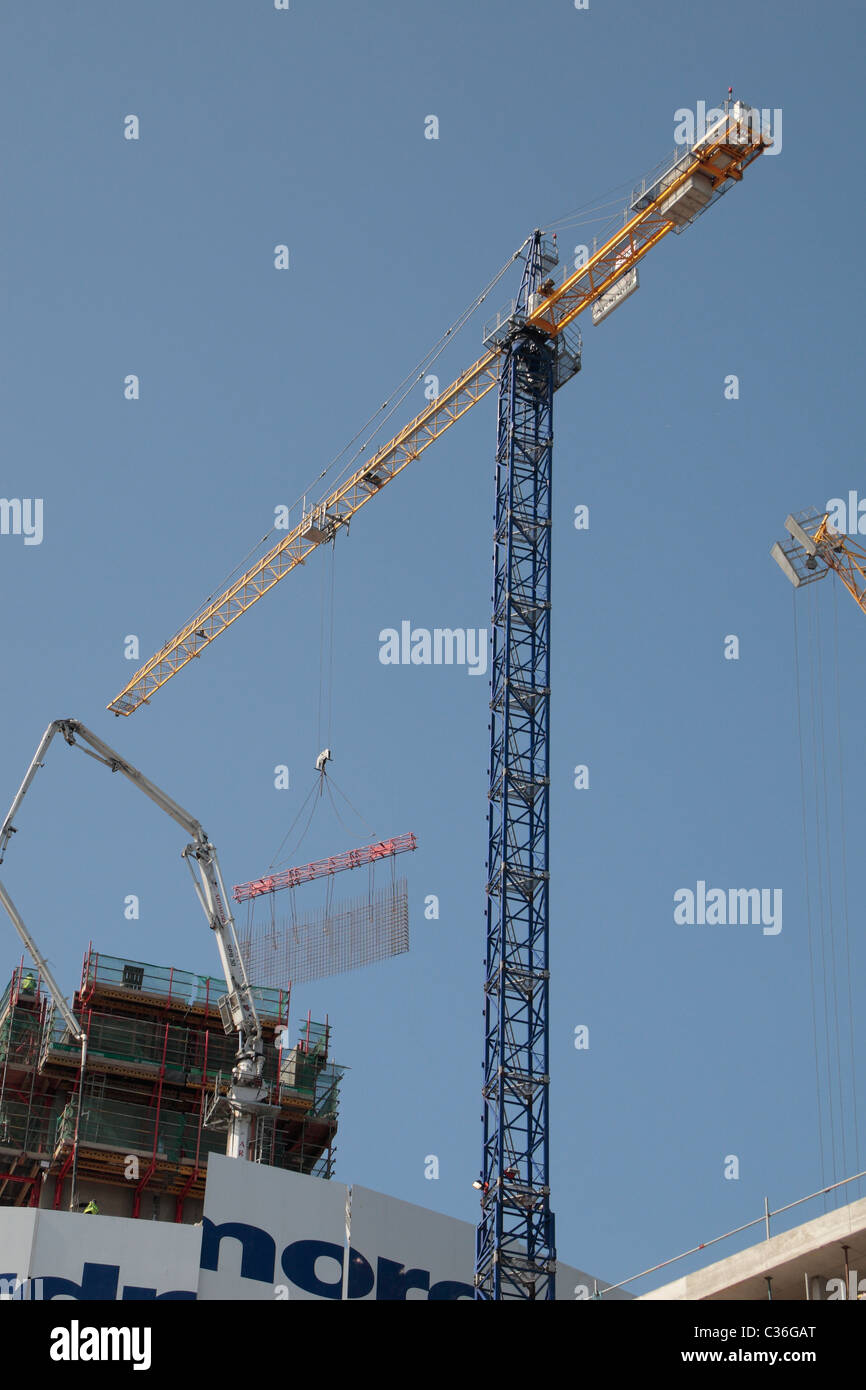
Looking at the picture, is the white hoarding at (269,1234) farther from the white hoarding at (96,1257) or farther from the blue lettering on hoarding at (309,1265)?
the white hoarding at (96,1257)

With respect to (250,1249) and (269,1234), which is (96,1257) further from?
(269,1234)

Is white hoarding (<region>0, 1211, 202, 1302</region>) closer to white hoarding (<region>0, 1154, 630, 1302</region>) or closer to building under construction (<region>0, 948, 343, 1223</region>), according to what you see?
white hoarding (<region>0, 1154, 630, 1302</region>)

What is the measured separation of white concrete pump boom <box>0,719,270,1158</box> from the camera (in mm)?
72625

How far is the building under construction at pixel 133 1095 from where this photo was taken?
74.7 m

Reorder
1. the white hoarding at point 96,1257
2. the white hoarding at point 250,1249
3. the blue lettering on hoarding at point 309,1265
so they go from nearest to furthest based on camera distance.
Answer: the white hoarding at point 96,1257 < the white hoarding at point 250,1249 < the blue lettering on hoarding at point 309,1265

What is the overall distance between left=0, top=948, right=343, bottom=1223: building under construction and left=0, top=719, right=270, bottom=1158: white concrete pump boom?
0.96 meters

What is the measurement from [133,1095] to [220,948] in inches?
263

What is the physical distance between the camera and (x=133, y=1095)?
253ft

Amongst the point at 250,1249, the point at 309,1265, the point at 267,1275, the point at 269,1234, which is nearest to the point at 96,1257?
the point at 250,1249

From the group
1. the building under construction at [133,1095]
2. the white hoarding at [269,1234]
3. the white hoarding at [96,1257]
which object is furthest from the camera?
the building under construction at [133,1095]

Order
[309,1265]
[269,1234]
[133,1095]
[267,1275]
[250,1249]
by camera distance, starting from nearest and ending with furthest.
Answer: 1. [267,1275]
2. [250,1249]
3. [269,1234]
4. [309,1265]
5. [133,1095]

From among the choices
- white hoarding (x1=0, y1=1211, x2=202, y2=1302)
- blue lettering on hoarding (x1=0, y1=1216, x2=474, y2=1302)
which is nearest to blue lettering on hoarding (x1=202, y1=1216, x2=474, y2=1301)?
blue lettering on hoarding (x1=0, y1=1216, x2=474, y2=1302)

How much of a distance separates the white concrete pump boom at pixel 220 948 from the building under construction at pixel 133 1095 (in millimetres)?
962

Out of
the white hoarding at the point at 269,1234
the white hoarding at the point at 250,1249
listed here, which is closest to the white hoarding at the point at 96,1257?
the white hoarding at the point at 250,1249
